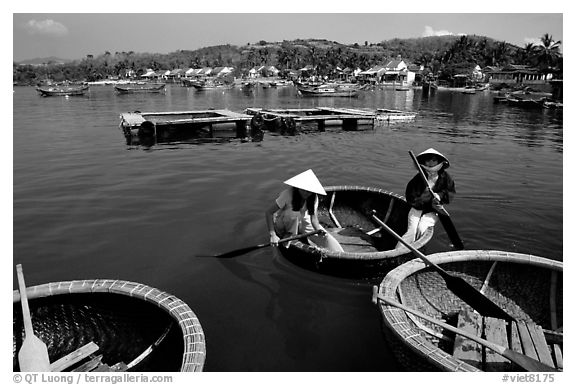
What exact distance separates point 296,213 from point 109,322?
113 inches

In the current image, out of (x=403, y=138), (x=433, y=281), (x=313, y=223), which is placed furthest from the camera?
(x=403, y=138)

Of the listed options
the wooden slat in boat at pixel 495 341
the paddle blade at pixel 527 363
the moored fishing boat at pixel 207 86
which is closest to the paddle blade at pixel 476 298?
the wooden slat in boat at pixel 495 341

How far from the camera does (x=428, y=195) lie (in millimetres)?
6180

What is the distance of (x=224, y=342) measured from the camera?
4875 millimetres

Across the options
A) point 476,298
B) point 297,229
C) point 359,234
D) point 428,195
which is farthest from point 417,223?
point 476,298

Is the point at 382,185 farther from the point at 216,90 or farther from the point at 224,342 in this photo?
the point at 216,90

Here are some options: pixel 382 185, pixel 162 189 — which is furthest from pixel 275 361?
pixel 382 185

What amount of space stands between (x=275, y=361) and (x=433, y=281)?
220 cm

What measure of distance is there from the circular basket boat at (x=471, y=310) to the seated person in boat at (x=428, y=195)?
1.24 metres

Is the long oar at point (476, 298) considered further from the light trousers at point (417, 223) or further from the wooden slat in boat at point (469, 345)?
the light trousers at point (417, 223)

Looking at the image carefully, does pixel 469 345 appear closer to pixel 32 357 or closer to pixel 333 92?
pixel 32 357

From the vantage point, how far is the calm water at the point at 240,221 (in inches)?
199

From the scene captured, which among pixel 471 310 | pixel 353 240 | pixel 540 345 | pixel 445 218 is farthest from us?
pixel 353 240

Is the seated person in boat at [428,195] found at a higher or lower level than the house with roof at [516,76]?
lower
